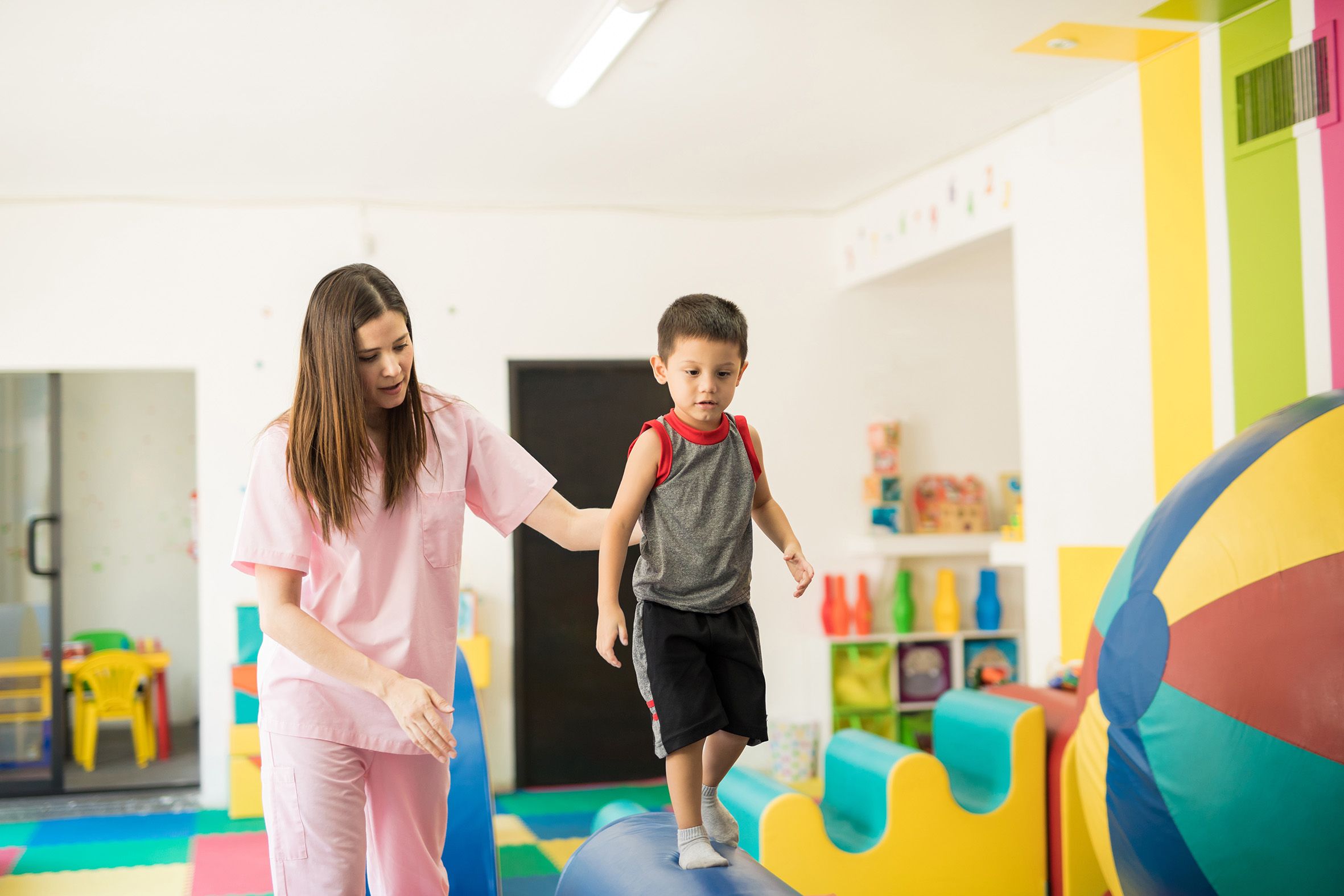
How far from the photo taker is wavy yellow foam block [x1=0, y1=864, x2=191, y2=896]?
150 inches

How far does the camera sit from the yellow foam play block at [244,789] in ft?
15.6

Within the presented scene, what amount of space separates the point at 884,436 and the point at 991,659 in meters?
1.25

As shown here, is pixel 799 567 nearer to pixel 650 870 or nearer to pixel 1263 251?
pixel 650 870

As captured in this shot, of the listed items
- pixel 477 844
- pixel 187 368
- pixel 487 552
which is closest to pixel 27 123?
pixel 187 368

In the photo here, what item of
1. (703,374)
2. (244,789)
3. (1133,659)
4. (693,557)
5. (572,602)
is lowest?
(244,789)

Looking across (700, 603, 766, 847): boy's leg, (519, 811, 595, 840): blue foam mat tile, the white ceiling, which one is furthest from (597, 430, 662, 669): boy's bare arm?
(519, 811, 595, 840): blue foam mat tile

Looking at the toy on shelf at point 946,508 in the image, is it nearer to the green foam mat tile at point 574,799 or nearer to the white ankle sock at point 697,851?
the green foam mat tile at point 574,799

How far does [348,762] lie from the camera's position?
1.68 m

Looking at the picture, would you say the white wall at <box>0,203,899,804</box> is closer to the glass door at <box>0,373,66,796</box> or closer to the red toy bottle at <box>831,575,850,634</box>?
the red toy bottle at <box>831,575,850,634</box>

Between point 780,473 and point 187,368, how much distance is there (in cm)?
284

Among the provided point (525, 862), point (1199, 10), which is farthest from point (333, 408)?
point (525, 862)

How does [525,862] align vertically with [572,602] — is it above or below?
below

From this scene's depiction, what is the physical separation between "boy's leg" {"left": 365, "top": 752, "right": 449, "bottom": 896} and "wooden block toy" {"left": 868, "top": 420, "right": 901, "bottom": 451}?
398 cm

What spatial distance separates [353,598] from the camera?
1.68m
